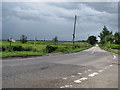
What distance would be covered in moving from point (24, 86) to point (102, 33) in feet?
335

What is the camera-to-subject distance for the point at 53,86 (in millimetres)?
5379

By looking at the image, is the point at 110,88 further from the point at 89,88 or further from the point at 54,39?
the point at 54,39

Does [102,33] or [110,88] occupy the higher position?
[102,33]

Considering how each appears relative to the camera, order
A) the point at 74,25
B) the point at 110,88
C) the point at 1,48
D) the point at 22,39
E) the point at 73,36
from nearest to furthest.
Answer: the point at 110,88
the point at 1,48
the point at 73,36
the point at 74,25
the point at 22,39

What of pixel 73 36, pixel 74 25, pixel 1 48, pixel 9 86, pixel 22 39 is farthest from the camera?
pixel 22 39

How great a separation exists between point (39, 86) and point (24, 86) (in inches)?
19.7

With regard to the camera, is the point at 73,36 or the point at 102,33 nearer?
the point at 73,36

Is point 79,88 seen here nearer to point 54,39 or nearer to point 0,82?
point 0,82

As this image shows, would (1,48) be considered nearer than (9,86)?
No

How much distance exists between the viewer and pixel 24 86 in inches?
207

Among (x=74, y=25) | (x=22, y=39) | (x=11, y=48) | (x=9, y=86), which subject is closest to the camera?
(x=9, y=86)

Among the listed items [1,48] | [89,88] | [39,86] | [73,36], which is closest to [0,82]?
[39,86]

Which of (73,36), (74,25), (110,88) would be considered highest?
(74,25)

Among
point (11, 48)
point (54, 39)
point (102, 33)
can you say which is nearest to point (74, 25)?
point (11, 48)
